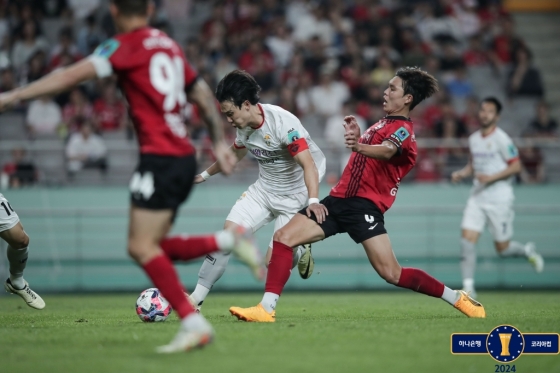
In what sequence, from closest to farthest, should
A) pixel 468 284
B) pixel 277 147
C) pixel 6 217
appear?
1. pixel 277 147
2. pixel 6 217
3. pixel 468 284

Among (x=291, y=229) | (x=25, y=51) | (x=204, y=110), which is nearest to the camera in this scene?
(x=204, y=110)

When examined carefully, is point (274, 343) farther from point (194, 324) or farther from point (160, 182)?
point (160, 182)

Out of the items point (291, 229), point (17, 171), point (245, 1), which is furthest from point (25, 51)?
point (291, 229)

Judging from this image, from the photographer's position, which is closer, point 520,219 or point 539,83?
point 520,219

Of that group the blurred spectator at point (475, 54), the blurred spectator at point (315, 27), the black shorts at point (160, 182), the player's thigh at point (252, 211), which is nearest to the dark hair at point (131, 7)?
the black shorts at point (160, 182)

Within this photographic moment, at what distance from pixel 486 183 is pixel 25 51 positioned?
11371mm

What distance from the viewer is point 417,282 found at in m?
7.91

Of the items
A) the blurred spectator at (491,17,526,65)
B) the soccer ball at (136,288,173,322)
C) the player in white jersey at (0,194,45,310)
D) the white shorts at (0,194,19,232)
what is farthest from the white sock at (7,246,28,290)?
the blurred spectator at (491,17,526,65)

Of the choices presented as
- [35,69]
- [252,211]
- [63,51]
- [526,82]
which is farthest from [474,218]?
[63,51]

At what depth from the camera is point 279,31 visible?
1972cm

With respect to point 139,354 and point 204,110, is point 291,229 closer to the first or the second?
point 204,110

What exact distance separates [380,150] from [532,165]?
10008mm

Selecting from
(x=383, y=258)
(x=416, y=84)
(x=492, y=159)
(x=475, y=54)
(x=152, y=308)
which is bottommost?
(x=152, y=308)

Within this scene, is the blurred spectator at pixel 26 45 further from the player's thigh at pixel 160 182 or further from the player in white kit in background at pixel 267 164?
the player's thigh at pixel 160 182
